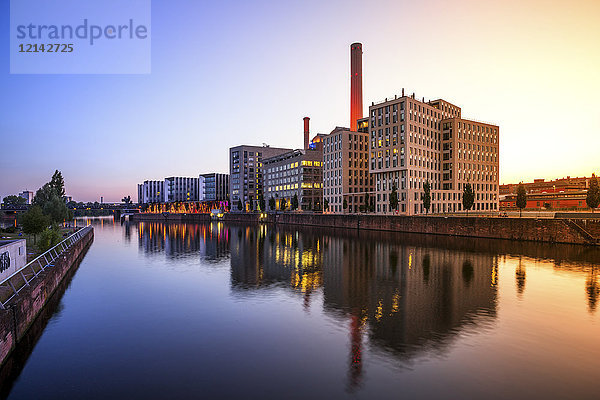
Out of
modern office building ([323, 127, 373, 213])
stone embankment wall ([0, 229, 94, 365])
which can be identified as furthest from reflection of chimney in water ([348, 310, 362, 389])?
modern office building ([323, 127, 373, 213])

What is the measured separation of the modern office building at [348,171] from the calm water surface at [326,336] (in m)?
112

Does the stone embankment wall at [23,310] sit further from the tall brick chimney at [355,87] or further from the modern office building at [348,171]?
the tall brick chimney at [355,87]

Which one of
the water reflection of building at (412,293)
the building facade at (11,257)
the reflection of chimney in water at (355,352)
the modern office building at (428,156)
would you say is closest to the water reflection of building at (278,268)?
the water reflection of building at (412,293)

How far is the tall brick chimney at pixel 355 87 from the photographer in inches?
6673

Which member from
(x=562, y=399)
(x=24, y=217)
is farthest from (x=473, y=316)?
(x=24, y=217)

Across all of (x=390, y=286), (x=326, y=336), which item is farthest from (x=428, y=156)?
(x=326, y=336)

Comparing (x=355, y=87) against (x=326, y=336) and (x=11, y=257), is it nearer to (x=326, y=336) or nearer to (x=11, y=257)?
(x=11, y=257)

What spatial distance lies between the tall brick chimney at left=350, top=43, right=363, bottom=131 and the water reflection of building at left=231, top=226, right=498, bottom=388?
11866 centimetres

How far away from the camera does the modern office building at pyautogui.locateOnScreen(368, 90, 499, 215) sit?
121375 millimetres

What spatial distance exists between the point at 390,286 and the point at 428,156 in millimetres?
107836

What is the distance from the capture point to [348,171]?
154625 mm

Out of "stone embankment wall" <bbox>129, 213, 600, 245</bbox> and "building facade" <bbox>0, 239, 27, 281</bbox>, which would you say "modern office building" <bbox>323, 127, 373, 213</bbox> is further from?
"building facade" <bbox>0, 239, 27, 281</bbox>

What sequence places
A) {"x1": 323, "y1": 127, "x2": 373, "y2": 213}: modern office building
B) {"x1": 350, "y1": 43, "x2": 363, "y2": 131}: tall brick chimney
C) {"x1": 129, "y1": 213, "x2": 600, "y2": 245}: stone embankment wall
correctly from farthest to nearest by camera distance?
{"x1": 350, "y1": 43, "x2": 363, "y2": 131}: tall brick chimney
{"x1": 323, "y1": 127, "x2": 373, "y2": 213}: modern office building
{"x1": 129, "y1": 213, "x2": 600, "y2": 245}: stone embankment wall

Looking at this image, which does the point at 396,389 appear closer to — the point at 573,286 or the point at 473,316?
the point at 473,316
